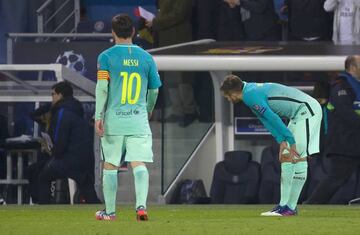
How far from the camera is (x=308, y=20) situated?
23.3 m

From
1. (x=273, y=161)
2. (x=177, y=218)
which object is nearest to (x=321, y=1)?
(x=273, y=161)

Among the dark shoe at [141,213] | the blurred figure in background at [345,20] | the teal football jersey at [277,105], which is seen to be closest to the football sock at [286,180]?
the teal football jersey at [277,105]

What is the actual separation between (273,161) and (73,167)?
2.81 meters

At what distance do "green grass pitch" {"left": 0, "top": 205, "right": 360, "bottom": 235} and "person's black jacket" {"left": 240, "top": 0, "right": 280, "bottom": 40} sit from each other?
4.35 metres

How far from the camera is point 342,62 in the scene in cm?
2234

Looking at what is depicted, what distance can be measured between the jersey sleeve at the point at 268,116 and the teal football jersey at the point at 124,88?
1.45m

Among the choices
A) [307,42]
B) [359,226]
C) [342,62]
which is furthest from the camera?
[307,42]

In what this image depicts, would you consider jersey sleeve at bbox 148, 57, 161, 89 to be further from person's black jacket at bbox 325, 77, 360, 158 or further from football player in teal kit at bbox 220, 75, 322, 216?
person's black jacket at bbox 325, 77, 360, 158

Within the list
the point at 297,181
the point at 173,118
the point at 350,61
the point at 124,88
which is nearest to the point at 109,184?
the point at 124,88

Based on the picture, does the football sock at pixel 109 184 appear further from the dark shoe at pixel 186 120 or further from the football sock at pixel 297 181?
the dark shoe at pixel 186 120

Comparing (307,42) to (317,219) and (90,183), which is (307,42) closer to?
(90,183)

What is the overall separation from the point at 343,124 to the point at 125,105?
620 cm

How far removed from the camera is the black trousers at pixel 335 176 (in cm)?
2023

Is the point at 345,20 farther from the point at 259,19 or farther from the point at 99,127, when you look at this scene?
the point at 99,127
